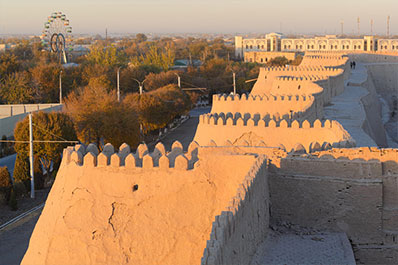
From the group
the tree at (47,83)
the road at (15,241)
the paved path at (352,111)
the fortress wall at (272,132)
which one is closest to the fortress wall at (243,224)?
the fortress wall at (272,132)

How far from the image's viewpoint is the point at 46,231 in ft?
26.0

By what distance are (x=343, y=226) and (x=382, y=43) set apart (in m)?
78.8

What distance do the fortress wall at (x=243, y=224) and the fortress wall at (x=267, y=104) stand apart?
6339 millimetres

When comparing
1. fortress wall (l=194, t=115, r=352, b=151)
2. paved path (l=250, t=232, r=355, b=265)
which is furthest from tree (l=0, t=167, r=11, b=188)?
paved path (l=250, t=232, r=355, b=265)

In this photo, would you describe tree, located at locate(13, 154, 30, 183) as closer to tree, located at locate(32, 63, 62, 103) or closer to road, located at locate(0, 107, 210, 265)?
road, located at locate(0, 107, 210, 265)

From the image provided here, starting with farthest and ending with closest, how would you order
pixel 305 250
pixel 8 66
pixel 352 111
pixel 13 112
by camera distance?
pixel 8 66 → pixel 13 112 → pixel 352 111 → pixel 305 250

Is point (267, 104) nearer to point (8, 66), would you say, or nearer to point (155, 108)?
point (155, 108)

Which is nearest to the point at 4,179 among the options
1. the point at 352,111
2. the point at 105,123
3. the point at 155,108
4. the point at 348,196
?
the point at 105,123

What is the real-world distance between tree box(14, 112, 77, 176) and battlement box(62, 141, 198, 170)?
435 inches

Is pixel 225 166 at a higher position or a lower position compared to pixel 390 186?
higher

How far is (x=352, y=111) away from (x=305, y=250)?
13.6 meters

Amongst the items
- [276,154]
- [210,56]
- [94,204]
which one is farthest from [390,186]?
[210,56]

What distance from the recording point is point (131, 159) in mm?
7605

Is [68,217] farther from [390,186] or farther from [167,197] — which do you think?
[390,186]
